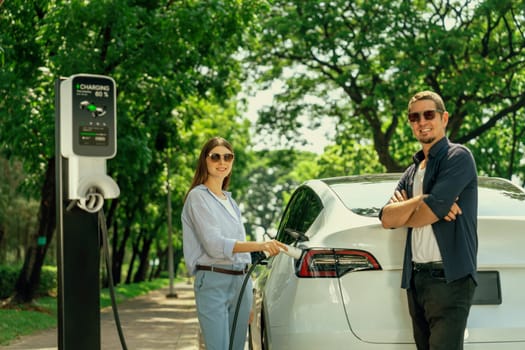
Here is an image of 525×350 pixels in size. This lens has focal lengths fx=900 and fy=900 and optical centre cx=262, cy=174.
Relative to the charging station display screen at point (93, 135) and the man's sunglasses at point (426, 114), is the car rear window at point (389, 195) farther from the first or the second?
the charging station display screen at point (93, 135)

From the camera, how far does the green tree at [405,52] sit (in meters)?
20.0

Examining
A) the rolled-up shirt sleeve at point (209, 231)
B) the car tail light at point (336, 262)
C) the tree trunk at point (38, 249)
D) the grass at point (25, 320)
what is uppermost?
the rolled-up shirt sleeve at point (209, 231)

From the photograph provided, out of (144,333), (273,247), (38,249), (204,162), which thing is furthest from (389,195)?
(38,249)

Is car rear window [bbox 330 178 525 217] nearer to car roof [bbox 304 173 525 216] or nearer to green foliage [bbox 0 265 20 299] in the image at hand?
→ car roof [bbox 304 173 525 216]

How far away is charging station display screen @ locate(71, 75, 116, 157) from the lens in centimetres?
420

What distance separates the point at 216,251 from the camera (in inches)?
199

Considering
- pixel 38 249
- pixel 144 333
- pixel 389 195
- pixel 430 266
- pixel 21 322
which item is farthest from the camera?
pixel 38 249

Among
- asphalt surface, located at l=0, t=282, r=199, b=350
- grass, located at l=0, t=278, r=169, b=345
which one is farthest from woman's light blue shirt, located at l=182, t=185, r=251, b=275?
asphalt surface, located at l=0, t=282, r=199, b=350

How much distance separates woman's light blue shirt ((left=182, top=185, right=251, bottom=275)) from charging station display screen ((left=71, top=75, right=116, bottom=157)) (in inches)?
39.2

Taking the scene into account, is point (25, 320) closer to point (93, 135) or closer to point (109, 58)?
point (109, 58)

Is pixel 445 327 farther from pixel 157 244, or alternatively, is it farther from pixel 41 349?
pixel 157 244

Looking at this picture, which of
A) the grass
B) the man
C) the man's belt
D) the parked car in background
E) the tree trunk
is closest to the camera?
the man

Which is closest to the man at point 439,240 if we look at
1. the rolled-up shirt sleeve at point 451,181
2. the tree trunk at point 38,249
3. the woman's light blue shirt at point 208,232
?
the rolled-up shirt sleeve at point 451,181

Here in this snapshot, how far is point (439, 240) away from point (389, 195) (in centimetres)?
97
